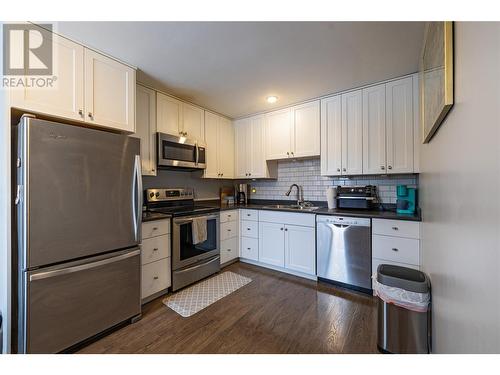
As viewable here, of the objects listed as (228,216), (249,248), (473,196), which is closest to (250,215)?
(228,216)

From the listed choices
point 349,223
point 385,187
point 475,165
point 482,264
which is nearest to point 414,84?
point 385,187

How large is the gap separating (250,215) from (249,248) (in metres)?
0.50

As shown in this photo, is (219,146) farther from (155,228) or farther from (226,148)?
(155,228)

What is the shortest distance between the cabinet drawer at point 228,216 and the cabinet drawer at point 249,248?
14.1 inches

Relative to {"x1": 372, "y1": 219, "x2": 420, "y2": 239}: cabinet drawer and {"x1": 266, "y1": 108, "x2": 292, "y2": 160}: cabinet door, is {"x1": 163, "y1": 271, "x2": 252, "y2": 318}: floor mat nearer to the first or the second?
{"x1": 372, "y1": 219, "x2": 420, "y2": 239}: cabinet drawer

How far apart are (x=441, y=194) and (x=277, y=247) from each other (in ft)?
6.72

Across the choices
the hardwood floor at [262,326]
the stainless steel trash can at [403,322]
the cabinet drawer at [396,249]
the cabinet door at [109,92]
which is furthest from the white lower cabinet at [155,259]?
the cabinet drawer at [396,249]

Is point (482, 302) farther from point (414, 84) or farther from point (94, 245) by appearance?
point (414, 84)

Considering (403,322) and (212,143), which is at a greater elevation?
(212,143)

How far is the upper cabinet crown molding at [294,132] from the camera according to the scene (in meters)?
2.93

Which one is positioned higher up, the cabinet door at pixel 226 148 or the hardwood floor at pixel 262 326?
the cabinet door at pixel 226 148

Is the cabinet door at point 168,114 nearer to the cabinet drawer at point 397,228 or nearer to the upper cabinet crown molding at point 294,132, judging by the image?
the upper cabinet crown molding at point 294,132

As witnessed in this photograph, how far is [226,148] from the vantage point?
361cm

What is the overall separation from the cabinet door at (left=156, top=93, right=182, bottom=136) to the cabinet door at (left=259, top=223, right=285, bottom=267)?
1.78 metres
